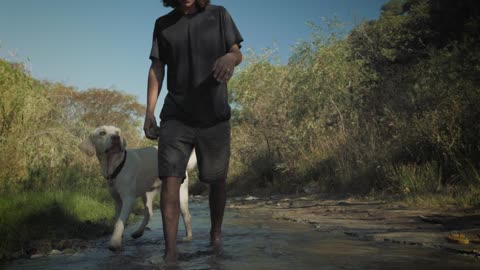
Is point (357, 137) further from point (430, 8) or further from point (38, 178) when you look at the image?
point (430, 8)

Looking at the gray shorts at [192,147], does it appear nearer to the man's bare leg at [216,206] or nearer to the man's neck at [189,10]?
the man's bare leg at [216,206]

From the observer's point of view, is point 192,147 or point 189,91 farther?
point 192,147

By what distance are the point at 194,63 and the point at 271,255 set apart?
1.56 meters

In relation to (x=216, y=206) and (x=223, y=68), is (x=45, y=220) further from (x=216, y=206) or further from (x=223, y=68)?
(x=223, y=68)

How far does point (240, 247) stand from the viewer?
4.27 metres

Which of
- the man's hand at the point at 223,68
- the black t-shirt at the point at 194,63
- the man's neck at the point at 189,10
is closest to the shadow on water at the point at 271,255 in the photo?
the black t-shirt at the point at 194,63

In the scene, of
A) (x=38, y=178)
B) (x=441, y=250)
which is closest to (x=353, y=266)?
(x=441, y=250)

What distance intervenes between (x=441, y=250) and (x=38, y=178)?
754cm

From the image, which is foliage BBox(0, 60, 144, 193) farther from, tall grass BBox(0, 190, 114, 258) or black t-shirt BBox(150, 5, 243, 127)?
black t-shirt BBox(150, 5, 243, 127)

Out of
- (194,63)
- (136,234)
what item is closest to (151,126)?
(194,63)

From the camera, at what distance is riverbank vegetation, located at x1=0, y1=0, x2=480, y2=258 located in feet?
23.9

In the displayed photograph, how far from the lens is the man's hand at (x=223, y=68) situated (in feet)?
11.4

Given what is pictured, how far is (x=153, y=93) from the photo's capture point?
395 cm

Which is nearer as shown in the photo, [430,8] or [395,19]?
[430,8]
